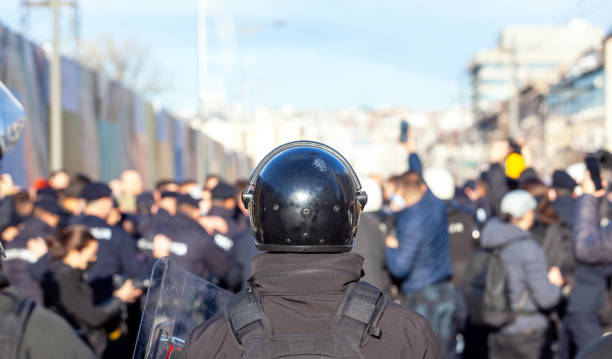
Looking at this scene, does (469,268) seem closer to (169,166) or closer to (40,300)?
(40,300)

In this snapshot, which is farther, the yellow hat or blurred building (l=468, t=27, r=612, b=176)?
blurred building (l=468, t=27, r=612, b=176)

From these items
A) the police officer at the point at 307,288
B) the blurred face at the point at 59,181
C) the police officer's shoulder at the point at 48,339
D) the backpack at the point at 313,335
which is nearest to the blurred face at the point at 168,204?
the blurred face at the point at 59,181

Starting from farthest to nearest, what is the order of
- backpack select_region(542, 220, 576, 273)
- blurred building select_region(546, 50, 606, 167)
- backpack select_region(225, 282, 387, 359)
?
blurred building select_region(546, 50, 606, 167) → backpack select_region(542, 220, 576, 273) → backpack select_region(225, 282, 387, 359)

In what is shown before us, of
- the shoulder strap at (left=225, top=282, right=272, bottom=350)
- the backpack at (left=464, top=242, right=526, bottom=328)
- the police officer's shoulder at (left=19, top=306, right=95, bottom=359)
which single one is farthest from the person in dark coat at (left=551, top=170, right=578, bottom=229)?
the shoulder strap at (left=225, top=282, right=272, bottom=350)

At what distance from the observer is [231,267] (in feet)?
26.1

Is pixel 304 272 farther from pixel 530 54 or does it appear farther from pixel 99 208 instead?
pixel 530 54

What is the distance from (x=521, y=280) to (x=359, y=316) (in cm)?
484

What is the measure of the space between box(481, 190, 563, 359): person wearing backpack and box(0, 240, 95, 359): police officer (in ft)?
14.1

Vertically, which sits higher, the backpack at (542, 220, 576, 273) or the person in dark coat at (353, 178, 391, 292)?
the person in dark coat at (353, 178, 391, 292)

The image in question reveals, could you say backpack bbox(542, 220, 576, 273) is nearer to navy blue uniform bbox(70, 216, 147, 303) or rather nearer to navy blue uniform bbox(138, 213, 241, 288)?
navy blue uniform bbox(138, 213, 241, 288)

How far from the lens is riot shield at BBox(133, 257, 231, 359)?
241 centimetres

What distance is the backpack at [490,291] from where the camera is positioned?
6820 millimetres

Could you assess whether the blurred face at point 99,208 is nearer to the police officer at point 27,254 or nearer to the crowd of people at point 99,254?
the crowd of people at point 99,254

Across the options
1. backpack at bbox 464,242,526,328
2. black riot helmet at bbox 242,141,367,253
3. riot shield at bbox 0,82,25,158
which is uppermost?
riot shield at bbox 0,82,25,158
